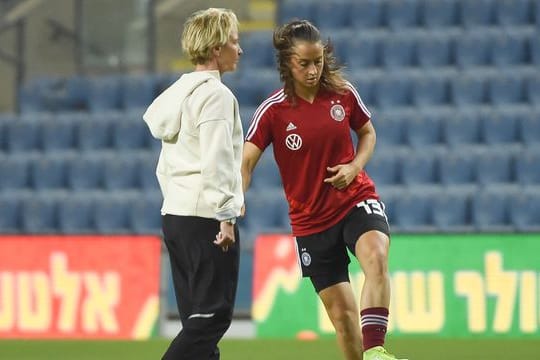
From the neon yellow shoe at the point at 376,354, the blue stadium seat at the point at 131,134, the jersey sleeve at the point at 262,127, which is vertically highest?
the jersey sleeve at the point at 262,127

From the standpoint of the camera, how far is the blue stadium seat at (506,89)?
13992 millimetres

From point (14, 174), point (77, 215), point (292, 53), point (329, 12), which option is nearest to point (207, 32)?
point (292, 53)

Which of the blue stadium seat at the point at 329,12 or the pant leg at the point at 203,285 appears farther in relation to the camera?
the blue stadium seat at the point at 329,12

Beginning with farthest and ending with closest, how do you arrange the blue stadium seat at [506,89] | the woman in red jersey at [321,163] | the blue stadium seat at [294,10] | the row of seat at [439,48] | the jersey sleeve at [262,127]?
the blue stadium seat at [294,10], the row of seat at [439,48], the blue stadium seat at [506,89], the jersey sleeve at [262,127], the woman in red jersey at [321,163]

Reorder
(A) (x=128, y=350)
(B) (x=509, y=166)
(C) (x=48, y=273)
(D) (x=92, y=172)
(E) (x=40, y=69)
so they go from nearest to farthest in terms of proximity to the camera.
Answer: (A) (x=128, y=350)
(C) (x=48, y=273)
(B) (x=509, y=166)
(D) (x=92, y=172)
(E) (x=40, y=69)

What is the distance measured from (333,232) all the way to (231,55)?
143cm

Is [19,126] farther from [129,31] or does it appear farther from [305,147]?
[305,147]

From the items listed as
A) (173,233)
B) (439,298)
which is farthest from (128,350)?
(173,233)

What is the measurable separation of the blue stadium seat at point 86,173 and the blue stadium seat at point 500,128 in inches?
173

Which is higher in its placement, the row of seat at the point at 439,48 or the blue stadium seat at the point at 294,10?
the blue stadium seat at the point at 294,10

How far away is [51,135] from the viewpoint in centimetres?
1523

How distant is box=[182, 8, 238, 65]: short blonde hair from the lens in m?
5.27

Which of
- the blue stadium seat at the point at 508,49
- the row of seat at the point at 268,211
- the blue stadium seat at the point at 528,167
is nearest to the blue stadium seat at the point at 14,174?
the row of seat at the point at 268,211

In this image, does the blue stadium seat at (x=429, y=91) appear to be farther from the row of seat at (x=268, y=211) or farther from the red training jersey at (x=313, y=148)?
the red training jersey at (x=313, y=148)
